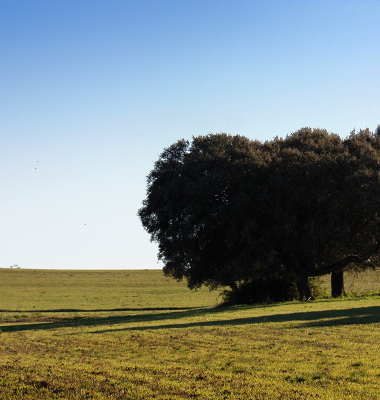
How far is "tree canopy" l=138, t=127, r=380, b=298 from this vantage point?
3288 centimetres

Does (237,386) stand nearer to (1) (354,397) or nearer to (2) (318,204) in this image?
(1) (354,397)

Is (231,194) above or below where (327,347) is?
above

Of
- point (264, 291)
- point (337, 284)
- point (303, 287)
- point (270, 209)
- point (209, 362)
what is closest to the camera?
point (209, 362)

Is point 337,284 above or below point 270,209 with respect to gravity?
below

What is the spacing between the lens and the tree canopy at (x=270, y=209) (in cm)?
3288

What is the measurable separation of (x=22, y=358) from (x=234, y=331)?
830cm

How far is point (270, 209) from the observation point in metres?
33.1

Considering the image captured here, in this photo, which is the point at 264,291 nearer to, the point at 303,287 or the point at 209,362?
the point at 303,287

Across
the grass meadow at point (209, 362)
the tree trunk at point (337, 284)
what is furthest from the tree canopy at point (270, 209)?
the grass meadow at point (209, 362)

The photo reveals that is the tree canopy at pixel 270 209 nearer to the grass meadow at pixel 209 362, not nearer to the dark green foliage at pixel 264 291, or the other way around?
the dark green foliage at pixel 264 291

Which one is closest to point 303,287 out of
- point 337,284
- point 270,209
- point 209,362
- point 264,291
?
point 264,291

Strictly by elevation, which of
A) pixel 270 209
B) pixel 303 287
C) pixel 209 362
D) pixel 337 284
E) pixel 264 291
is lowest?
pixel 337 284

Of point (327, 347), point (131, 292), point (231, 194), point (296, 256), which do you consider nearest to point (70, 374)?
point (327, 347)

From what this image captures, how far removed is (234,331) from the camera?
59.0ft
